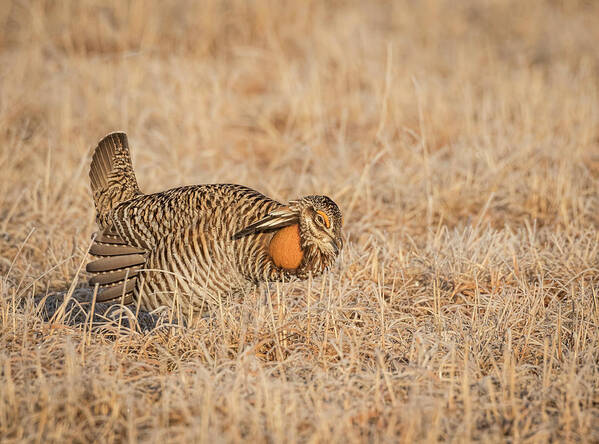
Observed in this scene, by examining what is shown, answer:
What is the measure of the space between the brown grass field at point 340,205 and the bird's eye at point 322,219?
0.35 metres

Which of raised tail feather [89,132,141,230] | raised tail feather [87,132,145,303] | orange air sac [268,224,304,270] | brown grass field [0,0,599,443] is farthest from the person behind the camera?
raised tail feather [89,132,141,230]

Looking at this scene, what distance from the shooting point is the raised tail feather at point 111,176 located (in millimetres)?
Result: 3742

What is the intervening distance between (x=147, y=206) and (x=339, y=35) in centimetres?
492

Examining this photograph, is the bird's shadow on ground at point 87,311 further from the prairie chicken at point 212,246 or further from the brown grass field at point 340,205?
the prairie chicken at point 212,246

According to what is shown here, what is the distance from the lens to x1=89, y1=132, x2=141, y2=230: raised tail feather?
3.74m

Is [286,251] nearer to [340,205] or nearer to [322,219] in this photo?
[322,219]

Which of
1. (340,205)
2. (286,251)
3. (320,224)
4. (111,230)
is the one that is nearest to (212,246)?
(286,251)

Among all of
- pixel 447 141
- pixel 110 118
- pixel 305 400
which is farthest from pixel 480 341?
pixel 110 118

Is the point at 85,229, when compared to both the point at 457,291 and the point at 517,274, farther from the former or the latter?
the point at 517,274

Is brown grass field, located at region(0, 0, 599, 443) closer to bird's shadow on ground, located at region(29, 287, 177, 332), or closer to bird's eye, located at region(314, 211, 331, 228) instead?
bird's shadow on ground, located at region(29, 287, 177, 332)

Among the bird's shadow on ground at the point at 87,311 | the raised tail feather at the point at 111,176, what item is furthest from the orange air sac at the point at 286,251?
the raised tail feather at the point at 111,176

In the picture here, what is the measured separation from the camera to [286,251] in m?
3.16

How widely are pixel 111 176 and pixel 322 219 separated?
4.35 ft

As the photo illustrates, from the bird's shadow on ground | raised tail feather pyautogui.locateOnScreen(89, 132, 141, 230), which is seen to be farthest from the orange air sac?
raised tail feather pyautogui.locateOnScreen(89, 132, 141, 230)
